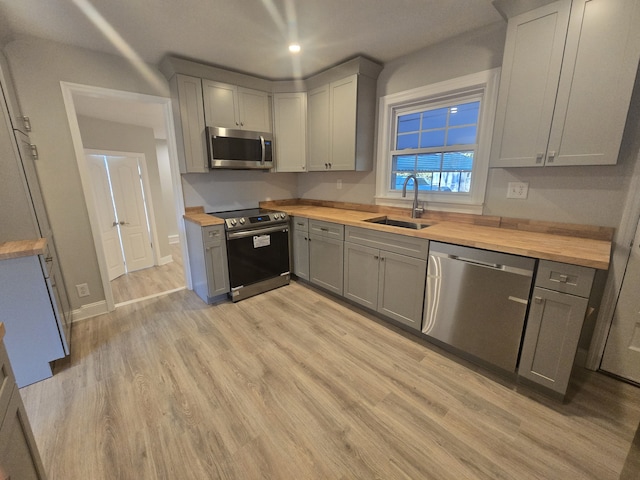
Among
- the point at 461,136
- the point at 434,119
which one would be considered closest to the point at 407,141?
the point at 434,119

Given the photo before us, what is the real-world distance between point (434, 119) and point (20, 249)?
337 cm

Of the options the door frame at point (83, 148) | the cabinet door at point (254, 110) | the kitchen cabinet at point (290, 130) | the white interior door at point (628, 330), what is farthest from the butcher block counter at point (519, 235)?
the door frame at point (83, 148)

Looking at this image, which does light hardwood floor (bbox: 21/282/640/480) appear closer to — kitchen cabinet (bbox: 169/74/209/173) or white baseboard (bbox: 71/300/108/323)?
white baseboard (bbox: 71/300/108/323)

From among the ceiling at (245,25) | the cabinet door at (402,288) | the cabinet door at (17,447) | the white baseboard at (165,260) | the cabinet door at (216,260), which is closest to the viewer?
the cabinet door at (17,447)

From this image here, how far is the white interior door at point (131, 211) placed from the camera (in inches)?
153

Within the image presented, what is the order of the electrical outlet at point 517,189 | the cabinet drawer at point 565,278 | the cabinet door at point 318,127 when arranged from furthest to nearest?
the cabinet door at point 318,127
the electrical outlet at point 517,189
the cabinet drawer at point 565,278

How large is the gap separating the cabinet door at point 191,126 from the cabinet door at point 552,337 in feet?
10.3

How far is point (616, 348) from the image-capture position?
1832 mm

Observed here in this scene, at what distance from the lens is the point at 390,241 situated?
2307 mm

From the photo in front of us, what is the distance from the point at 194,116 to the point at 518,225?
3.19m

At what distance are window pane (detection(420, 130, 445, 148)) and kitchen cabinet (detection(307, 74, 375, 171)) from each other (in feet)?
1.83

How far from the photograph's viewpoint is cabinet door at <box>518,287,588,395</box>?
151cm

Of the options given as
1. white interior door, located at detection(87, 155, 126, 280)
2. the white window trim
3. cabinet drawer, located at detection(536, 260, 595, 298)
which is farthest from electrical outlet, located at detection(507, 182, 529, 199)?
white interior door, located at detection(87, 155, 126, 280)

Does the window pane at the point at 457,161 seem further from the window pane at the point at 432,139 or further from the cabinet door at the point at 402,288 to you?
the cabinet door at the point at 402,288
